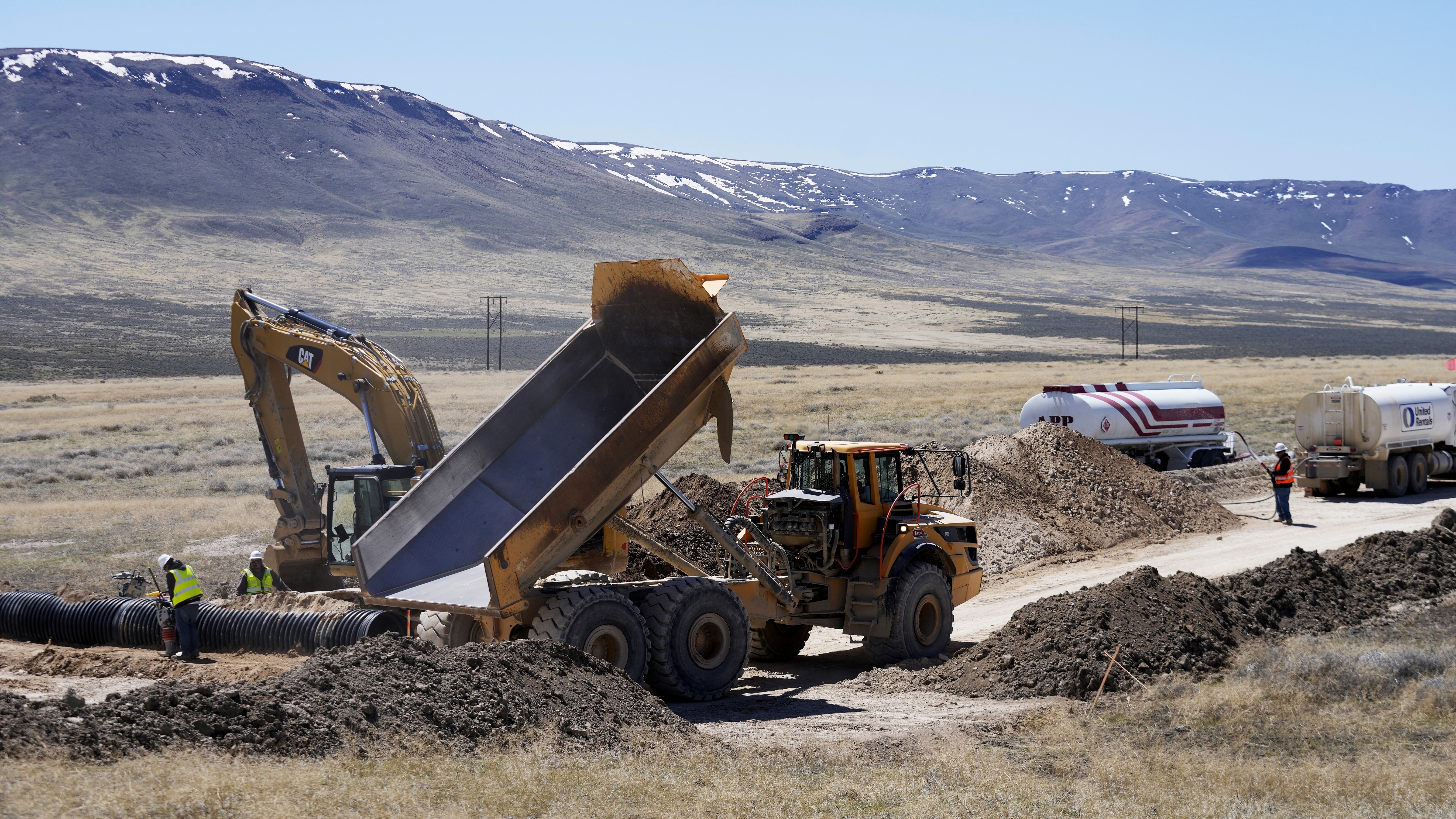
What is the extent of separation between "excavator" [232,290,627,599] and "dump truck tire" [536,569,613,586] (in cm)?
378

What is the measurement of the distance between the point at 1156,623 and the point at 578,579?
659 cm

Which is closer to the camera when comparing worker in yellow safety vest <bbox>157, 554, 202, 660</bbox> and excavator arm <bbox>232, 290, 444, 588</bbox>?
worker in yellow safety vest <bbox>157, 554, 202, 660</bbox>

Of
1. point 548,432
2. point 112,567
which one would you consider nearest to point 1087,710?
point 548,432

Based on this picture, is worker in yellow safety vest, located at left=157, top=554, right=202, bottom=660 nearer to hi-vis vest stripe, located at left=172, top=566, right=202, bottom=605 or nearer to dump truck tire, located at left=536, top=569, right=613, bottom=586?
hi-vis vest stripe, located at left=172, top=566, right=202, bottom=605

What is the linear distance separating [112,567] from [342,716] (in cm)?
1440

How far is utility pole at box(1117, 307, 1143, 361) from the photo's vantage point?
101 metres

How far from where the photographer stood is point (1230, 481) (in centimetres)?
3052

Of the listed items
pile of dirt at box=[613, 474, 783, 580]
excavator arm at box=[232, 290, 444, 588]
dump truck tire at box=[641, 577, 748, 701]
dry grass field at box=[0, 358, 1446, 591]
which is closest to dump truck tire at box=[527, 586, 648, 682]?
dump truck tire at box=[641, 577, 748, 701]

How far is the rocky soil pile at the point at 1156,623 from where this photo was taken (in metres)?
13.0

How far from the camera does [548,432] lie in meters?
14.6

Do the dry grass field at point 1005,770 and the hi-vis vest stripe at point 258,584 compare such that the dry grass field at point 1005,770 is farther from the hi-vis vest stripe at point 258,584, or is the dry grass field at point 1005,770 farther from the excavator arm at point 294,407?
the hi-vis vest stripe at point 258,584

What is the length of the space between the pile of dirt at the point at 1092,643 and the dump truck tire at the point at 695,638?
190cm

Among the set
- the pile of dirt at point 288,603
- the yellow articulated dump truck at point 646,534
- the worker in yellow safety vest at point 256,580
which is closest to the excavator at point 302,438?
the yellow articulated dump truck at point 646,534

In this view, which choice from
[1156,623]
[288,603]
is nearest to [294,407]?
[288,603]
